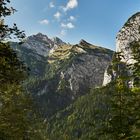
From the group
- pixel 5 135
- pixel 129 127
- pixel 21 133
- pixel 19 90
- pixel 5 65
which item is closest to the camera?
pixel 5 65

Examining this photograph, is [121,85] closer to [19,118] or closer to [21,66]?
[21,66]

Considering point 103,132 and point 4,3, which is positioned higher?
point 4,3

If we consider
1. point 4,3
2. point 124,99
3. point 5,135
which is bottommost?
point 5,135

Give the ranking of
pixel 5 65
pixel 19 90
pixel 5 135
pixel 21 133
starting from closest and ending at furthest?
pixel 5 65 → pixel 5 135 → pixel 21 133 → pixel 19 90

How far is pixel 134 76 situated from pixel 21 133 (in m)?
14.2

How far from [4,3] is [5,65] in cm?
360

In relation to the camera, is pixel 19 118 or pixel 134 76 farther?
pixel 19 118

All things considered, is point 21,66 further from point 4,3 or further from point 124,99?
point 124,99

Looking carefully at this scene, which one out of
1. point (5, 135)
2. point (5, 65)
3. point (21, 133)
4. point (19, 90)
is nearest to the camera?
point (5, 65)

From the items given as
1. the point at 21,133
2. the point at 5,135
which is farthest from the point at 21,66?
the point at 21,133

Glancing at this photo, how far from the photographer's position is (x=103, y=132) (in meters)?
24.4

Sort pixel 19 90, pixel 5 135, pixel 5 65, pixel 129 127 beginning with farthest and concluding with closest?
pixel 19 90
pixel 5 135
pixel 129 127
pixel 5 65

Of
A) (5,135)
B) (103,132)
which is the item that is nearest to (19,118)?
(5,135)

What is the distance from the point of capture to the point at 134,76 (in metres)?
23.6
